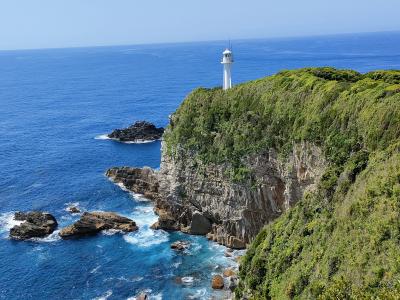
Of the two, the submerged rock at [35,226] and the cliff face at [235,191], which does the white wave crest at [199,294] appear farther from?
the submerged rock at [35,226]

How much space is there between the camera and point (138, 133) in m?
112

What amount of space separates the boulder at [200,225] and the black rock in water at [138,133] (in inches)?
1906

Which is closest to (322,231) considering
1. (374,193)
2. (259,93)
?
(374,193)

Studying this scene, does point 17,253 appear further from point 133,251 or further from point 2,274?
point 133,251

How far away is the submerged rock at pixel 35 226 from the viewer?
65.4 metres

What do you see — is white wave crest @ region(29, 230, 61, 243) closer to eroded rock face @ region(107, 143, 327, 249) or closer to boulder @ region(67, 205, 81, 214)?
boulder @ region(67, 205, 81, 214)

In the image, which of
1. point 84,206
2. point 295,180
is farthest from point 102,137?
point 295,180

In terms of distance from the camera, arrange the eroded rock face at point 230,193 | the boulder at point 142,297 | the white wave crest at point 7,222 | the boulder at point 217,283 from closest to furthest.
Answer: the boulder at point 142,297 → the boulder at point 217,283 → the eroded rock face at point 230,193 → the white wave crest at point 7,222

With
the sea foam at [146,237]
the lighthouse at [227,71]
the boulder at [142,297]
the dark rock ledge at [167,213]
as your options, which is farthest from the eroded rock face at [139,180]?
the boulder at [142,297]

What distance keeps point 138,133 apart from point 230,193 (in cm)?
5405

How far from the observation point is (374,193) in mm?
38094

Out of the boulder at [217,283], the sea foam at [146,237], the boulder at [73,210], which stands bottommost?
the boulder at [217,283]

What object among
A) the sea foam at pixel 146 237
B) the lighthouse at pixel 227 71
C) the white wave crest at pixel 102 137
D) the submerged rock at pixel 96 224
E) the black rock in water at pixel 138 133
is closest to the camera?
the sea foam at pixel 146 237

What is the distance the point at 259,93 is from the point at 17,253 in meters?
36.9
